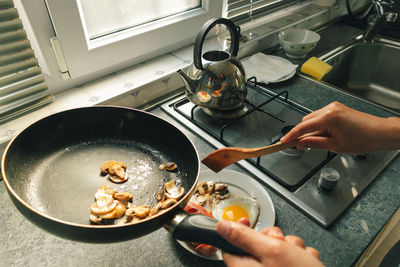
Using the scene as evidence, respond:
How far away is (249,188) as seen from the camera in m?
0.69

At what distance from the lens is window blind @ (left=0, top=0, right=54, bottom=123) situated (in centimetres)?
70

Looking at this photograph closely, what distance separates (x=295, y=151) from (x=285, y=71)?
40cm

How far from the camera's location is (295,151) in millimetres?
787

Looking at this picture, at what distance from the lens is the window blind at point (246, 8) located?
121 centimetres

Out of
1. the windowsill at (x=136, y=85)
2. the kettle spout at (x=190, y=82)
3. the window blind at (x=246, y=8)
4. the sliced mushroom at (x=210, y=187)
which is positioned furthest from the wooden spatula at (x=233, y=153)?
the window blind at (x=246, y=8)

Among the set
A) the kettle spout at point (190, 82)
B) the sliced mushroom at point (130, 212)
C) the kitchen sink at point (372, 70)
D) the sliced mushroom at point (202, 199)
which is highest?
the kettle spout at point (190, 82)

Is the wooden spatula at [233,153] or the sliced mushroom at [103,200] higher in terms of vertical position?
the wooden spatula at [233,153]

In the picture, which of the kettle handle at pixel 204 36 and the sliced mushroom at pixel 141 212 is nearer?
the sliced mushroom at pixel 141 212

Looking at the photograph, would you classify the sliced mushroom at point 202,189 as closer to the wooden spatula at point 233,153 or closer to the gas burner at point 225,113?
the wooden spatula at point 233,153

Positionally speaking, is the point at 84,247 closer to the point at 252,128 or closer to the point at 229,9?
the point at 252,128

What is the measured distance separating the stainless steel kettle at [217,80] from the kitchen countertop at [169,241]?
0.95 ft

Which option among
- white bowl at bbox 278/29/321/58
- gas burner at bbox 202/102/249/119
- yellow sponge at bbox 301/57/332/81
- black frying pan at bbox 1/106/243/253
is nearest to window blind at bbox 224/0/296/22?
white bowl at bbox 278/29/321/58

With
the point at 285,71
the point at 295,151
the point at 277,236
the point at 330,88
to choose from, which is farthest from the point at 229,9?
the point at 277,236

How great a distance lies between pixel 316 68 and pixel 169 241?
0.82 metres
